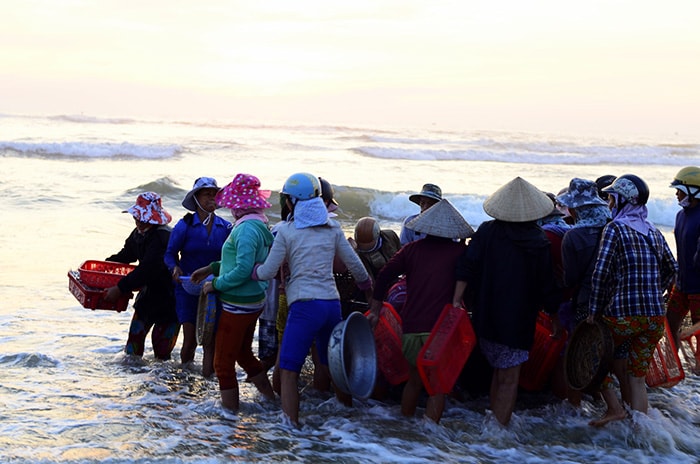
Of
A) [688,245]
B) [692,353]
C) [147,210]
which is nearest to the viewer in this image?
[147,210]

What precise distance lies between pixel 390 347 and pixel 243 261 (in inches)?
48.5

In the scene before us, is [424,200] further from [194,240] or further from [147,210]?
[147,210]

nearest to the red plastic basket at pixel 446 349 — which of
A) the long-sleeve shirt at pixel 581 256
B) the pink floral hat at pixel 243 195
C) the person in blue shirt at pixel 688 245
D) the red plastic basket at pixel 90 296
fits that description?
the long-sleeve shirt at pixel 581 256

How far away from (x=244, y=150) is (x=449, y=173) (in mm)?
11113

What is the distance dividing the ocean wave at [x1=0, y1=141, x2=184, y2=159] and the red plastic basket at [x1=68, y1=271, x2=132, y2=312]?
24.7 meters

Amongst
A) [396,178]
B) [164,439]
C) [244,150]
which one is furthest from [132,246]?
[244,150]

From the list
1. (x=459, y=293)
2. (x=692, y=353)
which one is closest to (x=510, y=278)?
(x=459, y=293)

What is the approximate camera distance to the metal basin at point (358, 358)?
482 centimetres

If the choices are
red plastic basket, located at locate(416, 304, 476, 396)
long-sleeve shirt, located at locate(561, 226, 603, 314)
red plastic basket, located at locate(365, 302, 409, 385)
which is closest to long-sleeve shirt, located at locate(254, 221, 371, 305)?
red plastic basket, located at locate(365, 302, 409, 385)

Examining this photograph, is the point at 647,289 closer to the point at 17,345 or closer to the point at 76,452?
the point at 76,452

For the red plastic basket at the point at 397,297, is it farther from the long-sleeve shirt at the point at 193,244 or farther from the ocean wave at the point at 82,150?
the ocean wave at the point at 82,150

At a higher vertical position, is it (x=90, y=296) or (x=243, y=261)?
(x=243, y=261)

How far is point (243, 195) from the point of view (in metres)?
5.03

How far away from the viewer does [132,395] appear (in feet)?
18.5
